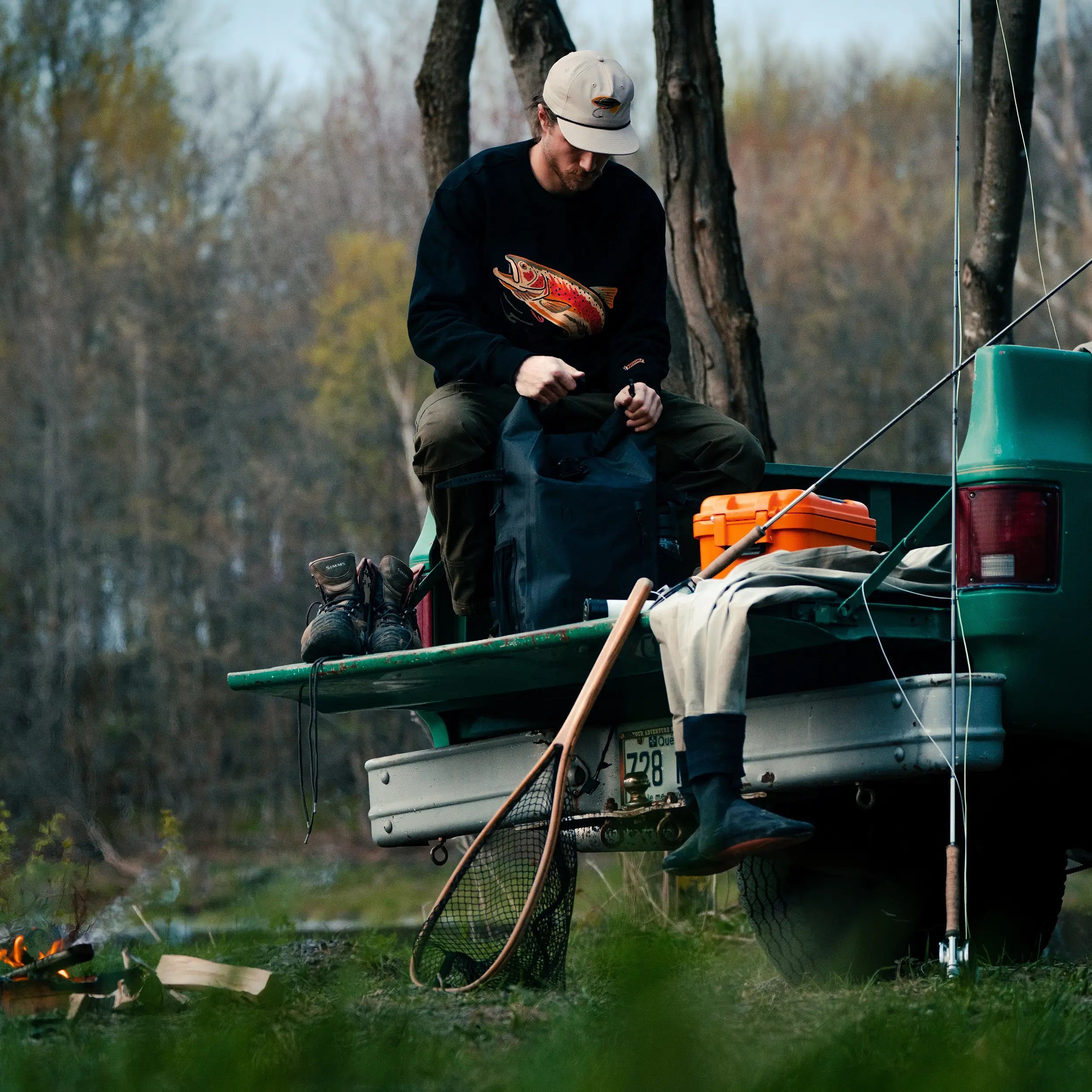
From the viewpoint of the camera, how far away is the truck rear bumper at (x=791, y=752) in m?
3.76

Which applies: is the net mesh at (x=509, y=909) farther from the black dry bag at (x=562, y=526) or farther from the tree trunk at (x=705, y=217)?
the tree trunk at (x=705, y=217)

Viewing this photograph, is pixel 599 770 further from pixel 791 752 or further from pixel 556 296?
pixel 556 296

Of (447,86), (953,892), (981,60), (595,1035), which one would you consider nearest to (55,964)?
(595,1035)

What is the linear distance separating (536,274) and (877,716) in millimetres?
1668

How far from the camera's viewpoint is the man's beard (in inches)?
190

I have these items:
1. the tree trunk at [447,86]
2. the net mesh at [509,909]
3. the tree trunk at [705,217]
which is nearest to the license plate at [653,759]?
the net mesh at [509,909]

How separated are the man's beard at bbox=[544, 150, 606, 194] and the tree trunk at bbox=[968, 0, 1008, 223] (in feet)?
12.4

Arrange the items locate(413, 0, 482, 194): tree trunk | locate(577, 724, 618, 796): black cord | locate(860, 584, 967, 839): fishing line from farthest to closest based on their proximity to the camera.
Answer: locate(413, 0, 482, 194): tree trunk
locate(577, 724, 618, 796): black cord
locate(860, 584, 967, 839): fishing line

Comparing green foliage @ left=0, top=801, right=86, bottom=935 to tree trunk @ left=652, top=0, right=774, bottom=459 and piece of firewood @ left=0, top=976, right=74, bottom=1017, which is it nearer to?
piece of firewood @ left=0, top=976, right=74, bottom=1017

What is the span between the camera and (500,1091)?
2410mm

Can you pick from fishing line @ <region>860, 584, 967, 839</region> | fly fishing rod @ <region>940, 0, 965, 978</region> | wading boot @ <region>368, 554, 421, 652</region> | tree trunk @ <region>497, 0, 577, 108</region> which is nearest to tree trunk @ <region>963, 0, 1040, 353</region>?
tree trunk @ <region>497, 0, 577, 108</region>

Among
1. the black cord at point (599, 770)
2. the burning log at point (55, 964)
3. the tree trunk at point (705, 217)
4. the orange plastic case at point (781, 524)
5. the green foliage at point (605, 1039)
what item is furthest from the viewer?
the tree trunk at point (705, 217)

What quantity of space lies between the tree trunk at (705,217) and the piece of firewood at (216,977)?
4.02 metres

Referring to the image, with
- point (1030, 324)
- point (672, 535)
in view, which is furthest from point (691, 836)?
point (1030, 324)
